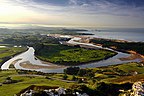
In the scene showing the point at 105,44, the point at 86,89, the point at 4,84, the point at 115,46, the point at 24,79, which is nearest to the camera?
the point at 86,89

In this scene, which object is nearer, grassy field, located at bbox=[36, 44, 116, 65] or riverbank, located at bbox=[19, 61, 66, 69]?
riverbank, located at bbox=[19, 61, 66, 69]

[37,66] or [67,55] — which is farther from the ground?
[67,55]

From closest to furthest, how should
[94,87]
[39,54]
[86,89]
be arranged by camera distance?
[86,89] < [94,87] < [39,54]

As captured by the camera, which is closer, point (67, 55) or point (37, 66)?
point (37, 66)

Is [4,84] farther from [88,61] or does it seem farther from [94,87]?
[88,61]

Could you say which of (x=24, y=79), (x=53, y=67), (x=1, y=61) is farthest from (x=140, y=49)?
(x=24, y=79)

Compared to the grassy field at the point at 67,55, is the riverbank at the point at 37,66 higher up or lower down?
lower down

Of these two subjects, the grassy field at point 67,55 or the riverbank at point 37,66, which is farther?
the grassy field at point 67,55

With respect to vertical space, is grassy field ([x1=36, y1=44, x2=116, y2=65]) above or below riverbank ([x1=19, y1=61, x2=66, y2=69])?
above
